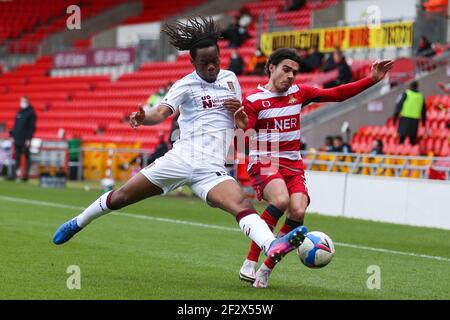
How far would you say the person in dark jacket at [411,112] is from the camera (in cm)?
2118

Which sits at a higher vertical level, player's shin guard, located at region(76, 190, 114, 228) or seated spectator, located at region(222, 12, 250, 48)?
seated spectator, located at region(222, 12, 250, 48)

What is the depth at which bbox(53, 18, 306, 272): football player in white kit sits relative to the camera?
28.9ft

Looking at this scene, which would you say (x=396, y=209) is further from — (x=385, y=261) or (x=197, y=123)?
(x=197, y=123)

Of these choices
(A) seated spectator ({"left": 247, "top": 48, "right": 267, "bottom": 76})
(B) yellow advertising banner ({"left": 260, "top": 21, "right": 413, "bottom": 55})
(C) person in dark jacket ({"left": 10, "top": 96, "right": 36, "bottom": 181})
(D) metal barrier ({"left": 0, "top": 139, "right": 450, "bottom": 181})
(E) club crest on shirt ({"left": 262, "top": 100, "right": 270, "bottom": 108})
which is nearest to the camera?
(E) club crest on shirt ({"left": 262, "top": 100, "right": 270, "bottom": 108})

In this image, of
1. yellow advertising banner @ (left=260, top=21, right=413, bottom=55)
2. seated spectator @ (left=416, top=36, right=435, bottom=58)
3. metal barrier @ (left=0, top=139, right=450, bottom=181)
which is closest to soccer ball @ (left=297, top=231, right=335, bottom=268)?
metal barrier @ (left=0, top=139, right=450, bottom=181)

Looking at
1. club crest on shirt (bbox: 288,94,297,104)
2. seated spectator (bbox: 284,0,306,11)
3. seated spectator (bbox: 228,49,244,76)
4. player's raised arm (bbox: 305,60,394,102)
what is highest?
seated spectator (bbox: 284,0,306,11)

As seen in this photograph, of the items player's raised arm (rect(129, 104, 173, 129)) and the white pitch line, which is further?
the white pitch line

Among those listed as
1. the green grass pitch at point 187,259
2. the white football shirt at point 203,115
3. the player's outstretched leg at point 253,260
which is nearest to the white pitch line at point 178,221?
the green grass pitch at point 187,259

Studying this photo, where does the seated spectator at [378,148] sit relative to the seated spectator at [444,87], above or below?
below

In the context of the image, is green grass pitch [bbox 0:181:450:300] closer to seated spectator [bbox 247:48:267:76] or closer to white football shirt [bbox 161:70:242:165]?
white football shirt [bbox 161:70:242:165]

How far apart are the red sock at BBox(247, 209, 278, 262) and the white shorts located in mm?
582

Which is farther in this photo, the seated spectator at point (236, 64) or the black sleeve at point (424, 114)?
the seated spectator at point (236, 64)

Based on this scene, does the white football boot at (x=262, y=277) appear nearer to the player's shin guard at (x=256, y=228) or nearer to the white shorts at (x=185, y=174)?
the player's shin guard at (x=256, y=228)
